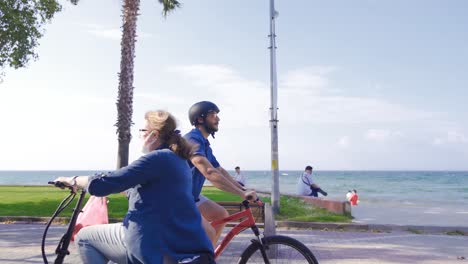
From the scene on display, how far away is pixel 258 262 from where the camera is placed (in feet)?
12.9

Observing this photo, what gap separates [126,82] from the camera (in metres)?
16.6

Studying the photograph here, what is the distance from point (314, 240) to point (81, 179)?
7320 mm

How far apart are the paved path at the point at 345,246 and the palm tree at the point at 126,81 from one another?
4.97m

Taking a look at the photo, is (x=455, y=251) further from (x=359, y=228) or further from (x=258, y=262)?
(x=258, y=262)

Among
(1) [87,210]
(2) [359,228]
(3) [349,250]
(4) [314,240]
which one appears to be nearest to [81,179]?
(1) [87,210]

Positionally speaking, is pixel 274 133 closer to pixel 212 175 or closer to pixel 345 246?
pixel 345 246

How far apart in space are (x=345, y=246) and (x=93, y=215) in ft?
21.5

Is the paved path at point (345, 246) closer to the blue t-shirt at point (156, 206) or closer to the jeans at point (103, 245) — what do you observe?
the jeans at point (103, 245)

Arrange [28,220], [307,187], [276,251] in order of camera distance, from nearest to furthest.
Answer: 1. [276,251]
2. [28,220]
3. [307,187]

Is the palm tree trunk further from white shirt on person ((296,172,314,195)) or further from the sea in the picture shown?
the sea

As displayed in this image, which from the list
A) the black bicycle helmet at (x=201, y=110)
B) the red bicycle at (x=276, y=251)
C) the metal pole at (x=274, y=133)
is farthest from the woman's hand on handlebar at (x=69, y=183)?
the metal pole at (x=274, y=133)

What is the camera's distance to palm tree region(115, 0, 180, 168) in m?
16.3

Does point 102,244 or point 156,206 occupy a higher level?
point 156,206

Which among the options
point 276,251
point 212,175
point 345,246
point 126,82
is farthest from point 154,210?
point 126,82
